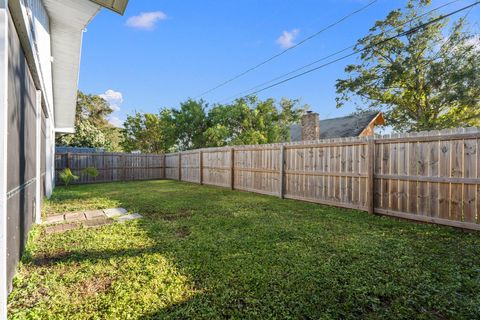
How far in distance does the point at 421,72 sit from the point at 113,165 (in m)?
18.2

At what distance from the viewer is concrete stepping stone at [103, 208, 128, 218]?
15.4 ft

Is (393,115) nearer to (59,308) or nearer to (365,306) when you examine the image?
(365,306)

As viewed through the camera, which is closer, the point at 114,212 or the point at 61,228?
the point at 61,228

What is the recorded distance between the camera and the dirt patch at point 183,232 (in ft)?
11.0

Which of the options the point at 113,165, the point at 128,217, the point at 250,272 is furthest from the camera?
the point at 113,165

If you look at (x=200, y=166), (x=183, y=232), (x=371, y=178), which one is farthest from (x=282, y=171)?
(x=200, y=166)

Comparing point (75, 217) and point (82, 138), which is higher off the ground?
point (82, 138)

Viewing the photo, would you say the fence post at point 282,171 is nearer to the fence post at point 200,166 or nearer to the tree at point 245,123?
the fence post at point 200,166

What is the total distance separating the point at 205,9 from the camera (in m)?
11.4

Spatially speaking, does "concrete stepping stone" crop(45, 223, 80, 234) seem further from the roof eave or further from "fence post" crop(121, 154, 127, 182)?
"fence post" crop(121, 154, 127, 182)

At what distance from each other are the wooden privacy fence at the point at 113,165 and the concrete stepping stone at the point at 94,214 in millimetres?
7826

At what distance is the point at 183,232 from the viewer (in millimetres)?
3535

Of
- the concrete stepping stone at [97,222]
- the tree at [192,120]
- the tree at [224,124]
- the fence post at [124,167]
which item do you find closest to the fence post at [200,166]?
the fence post at [124,167]

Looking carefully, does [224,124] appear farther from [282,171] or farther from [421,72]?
[421,72]
